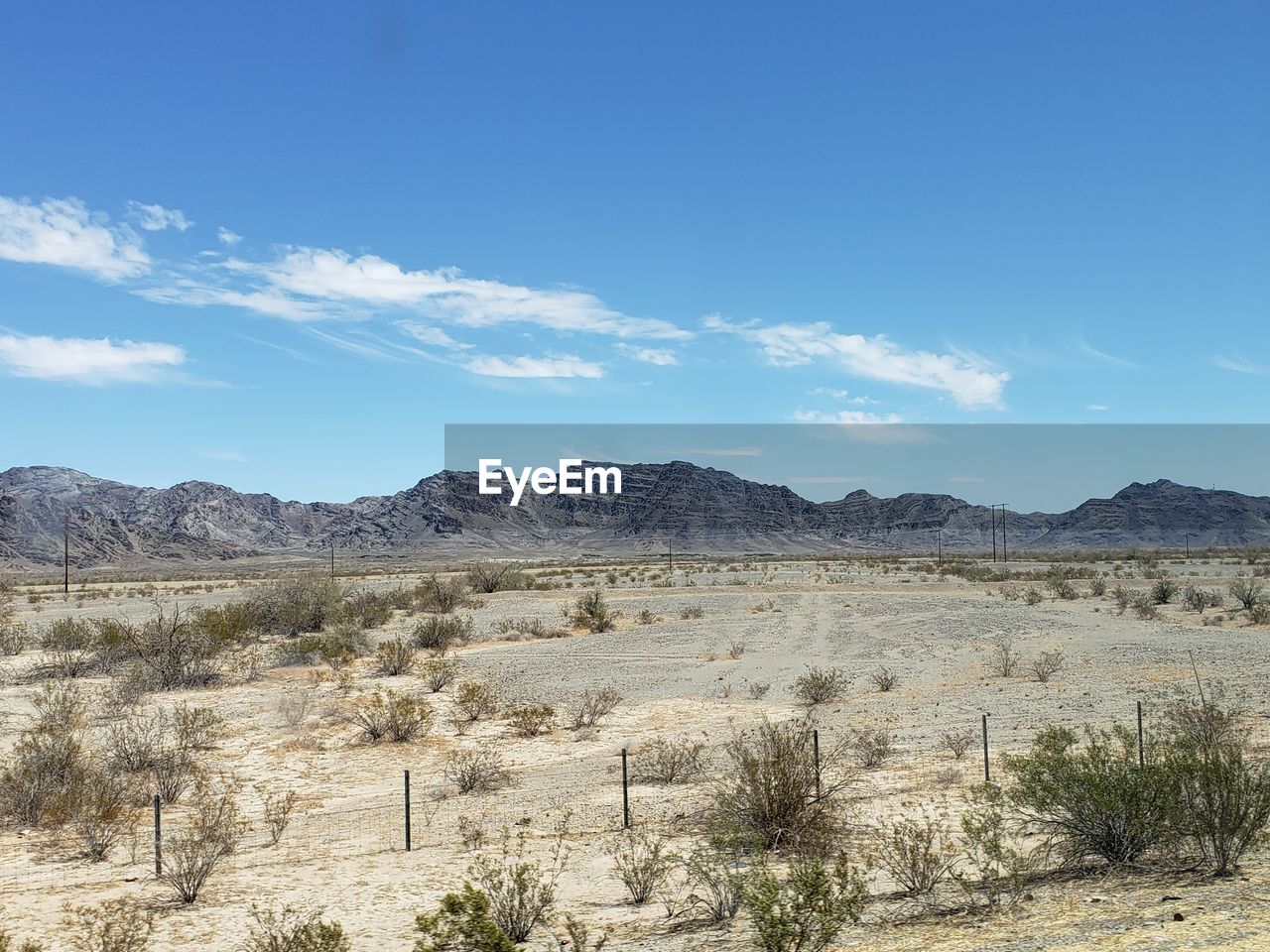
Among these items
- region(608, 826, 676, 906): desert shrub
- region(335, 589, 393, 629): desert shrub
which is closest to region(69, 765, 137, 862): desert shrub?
region(608, 826, 676, 906): desert shrub

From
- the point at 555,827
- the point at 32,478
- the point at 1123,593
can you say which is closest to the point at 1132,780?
the point at 555,827

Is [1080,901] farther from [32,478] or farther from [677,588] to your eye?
[32,478]

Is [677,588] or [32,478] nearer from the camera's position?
[677,588]

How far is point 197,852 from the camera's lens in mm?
10586

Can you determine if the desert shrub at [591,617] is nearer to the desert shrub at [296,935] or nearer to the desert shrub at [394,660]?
the desert shrub at [394,660]

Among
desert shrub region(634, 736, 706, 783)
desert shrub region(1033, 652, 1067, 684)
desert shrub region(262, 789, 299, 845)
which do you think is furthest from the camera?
desert shrub region(1033, 652, 1067, 684)

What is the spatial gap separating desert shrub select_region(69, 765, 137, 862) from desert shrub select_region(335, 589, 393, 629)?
2254 centimetres

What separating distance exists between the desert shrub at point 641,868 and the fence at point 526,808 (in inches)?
41.6

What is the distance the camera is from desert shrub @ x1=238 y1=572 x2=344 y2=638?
37.3m

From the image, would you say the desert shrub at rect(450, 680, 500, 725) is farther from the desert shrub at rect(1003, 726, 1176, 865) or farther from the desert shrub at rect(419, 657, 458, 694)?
the desert shrub at rect(1003, 726, 1176, 865)

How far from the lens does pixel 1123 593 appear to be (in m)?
45.0

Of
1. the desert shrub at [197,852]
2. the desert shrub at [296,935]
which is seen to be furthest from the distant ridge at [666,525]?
the desert shrub at [296,935]

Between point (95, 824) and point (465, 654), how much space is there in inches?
777

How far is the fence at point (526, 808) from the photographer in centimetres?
1150
